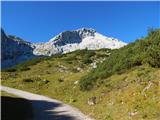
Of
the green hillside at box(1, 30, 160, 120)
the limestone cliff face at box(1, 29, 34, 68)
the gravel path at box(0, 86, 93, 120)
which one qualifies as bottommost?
the gravel path at box(0, 86, 93, 120)

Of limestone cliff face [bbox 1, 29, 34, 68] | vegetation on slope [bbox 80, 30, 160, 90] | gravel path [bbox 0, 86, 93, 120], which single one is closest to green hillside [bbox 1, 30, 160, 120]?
vegetation on slope [bbox 80, 30, 160, 90]

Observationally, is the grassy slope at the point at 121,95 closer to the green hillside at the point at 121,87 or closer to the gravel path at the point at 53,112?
the green hillside at the point at 121,87

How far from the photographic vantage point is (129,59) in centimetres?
3753

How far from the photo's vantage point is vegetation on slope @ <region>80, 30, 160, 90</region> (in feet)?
114

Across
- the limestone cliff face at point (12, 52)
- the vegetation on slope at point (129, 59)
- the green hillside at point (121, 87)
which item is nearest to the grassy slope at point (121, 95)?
the green hillside at point (121, 87)

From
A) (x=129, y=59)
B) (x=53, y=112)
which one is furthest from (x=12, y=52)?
(x=53, y=112)

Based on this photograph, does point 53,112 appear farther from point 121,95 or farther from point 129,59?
point 129,59

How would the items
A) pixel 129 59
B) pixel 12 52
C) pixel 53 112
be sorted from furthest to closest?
pixel 12 52, pixel 129 59, pixel 53 112

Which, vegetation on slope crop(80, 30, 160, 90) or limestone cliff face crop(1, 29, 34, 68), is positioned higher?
limestone cliff face crop(1, 29, 34, 68)

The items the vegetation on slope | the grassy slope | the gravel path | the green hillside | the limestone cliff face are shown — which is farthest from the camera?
the limestone cliff face

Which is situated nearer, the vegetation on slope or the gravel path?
the gravel path

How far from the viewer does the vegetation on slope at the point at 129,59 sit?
34875 mm

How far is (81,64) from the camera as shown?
73.6 m

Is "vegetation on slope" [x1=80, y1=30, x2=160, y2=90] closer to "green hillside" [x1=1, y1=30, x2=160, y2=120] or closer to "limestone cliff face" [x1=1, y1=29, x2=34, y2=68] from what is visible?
"green hillside" [x1=1, y1=30, x2=160, y2=120]
